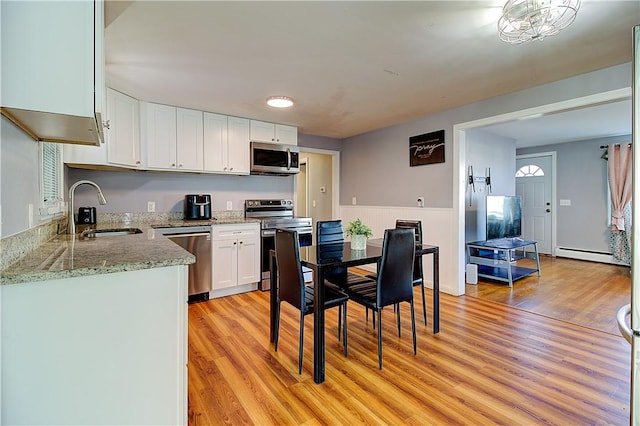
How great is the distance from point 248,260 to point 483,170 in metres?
3.89

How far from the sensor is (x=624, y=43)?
91.3 inches

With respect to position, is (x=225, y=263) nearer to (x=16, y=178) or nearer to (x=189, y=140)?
(x=189, y=140)

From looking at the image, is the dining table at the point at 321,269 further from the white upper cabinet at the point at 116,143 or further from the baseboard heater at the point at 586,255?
the baseboard heater at the point at 586,255

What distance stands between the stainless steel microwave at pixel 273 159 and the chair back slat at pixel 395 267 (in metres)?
2.54

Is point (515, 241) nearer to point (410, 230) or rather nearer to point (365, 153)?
point (365, 153)

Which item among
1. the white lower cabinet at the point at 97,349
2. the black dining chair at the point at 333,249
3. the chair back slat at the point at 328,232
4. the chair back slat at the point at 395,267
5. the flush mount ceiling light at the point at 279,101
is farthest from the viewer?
the flush mount ceiling light at the point at 279,101

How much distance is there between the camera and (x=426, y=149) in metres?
4.25

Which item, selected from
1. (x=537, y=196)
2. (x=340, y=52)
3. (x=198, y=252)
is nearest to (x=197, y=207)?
(x=198, y=252)

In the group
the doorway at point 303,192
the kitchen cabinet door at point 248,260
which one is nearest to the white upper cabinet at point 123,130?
the kitchen cabinet door at point 248,260

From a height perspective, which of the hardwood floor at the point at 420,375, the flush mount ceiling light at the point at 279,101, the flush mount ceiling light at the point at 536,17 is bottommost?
the hardwood floor at the point at 420,375

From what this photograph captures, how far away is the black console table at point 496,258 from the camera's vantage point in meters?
4.41

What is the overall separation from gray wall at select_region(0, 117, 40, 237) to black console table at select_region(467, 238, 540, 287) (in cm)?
482

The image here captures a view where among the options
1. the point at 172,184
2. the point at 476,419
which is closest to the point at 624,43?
the point at 476,419

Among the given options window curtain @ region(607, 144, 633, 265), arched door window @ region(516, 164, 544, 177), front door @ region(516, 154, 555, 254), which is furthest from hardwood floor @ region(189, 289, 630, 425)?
arched door window @ region(516, 164, 544, 177)
